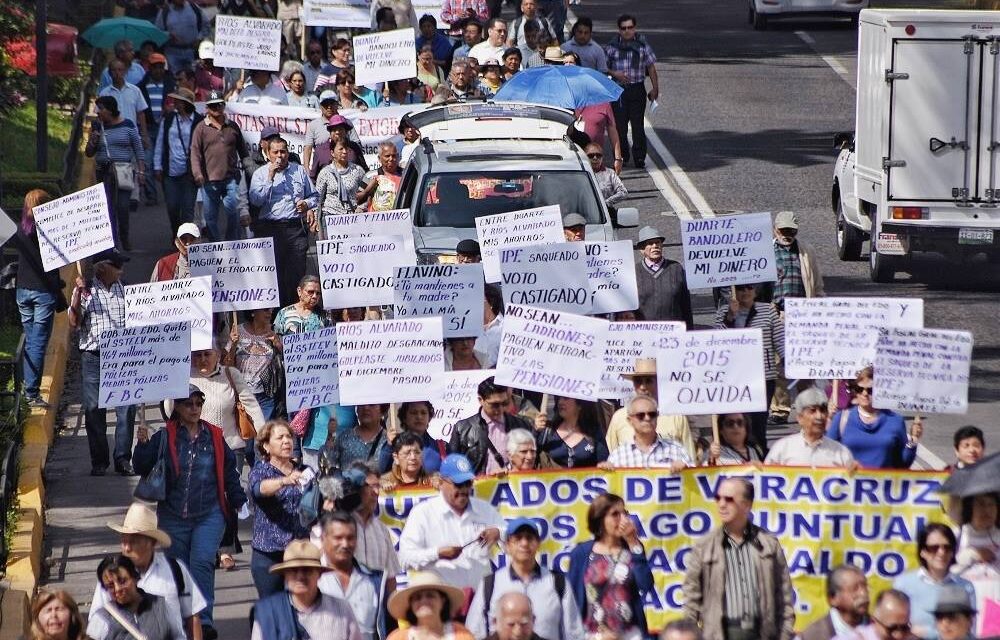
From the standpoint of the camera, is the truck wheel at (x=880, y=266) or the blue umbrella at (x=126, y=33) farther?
the blue umbrella at (x=126, y=33)

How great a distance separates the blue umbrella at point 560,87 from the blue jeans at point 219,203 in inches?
131

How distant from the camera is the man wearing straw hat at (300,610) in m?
9.31

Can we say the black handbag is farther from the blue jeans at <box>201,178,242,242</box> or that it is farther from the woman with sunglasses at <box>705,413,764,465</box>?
the blue jeans at <box>201,178,242,242</box>

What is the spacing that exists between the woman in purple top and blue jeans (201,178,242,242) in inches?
380

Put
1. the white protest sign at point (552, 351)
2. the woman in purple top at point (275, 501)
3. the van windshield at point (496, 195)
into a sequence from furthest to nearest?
the van windshield at point (496, 195)
the white protest sign at point (552, 351)
the woman in purple top at point (275, 501)

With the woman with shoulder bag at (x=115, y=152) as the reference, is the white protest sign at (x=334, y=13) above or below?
above

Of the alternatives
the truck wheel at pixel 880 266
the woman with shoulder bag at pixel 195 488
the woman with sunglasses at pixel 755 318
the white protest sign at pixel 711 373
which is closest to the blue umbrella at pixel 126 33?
the truck wheel at pixel 880 266

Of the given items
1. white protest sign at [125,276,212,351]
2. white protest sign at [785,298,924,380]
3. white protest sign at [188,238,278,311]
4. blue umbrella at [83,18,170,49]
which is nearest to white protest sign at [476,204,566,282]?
white protest sign at [188,238,278,311]

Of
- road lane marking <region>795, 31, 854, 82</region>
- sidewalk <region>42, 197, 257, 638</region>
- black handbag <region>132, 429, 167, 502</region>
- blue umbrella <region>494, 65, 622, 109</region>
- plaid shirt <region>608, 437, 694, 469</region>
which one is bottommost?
sidewalk <region>42, 197, 257, 638</region>

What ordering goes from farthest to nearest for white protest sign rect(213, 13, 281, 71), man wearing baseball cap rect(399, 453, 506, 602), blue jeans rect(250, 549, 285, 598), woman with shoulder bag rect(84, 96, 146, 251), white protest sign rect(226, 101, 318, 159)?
white protest sign rect(213, 13, 281, 71) → white protest sign rect(226, 101, 318, 159) → woman with shoulder bag rect(84, 96, 146, 251) → blue jeans rect(250, 549, 285, 598) → man wearing baseball cap rect(399, 453, 506, 602)

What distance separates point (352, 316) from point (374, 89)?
941 centimetres

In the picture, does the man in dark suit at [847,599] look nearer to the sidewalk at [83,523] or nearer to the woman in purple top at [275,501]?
the woman in purple top at [275,501]

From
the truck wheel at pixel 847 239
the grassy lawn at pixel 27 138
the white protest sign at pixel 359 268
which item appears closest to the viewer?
the white protest sign at pixel 359 268

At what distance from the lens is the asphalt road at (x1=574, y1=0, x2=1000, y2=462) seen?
20.4 meters
